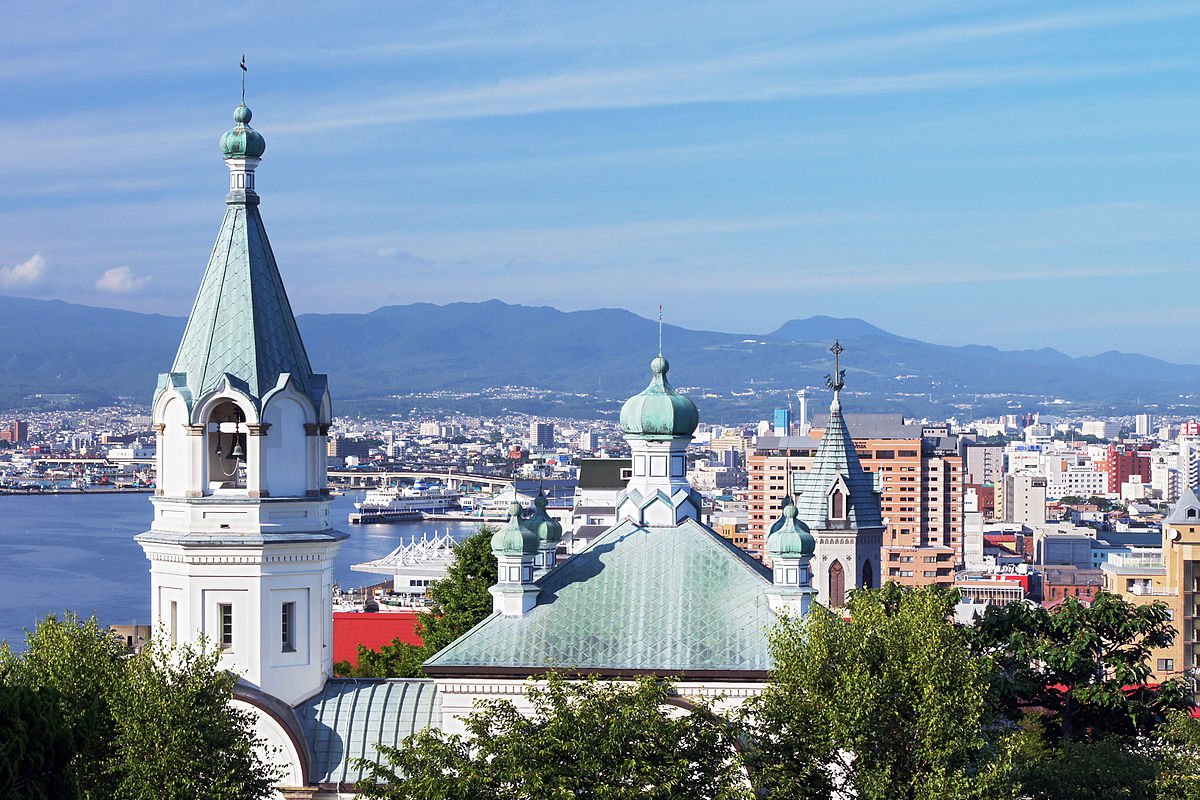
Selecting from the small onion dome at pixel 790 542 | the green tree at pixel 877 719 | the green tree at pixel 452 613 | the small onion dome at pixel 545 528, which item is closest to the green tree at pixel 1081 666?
the small onion dome at pixel 790 542

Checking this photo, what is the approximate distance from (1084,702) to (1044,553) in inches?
3977

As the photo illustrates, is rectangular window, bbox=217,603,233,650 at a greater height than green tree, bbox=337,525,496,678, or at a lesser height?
greater

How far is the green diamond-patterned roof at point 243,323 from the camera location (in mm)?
20939

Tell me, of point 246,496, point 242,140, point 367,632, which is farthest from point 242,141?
point 367,632

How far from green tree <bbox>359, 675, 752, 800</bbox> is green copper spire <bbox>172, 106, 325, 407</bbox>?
17.9ft

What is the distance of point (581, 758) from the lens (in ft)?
55.2

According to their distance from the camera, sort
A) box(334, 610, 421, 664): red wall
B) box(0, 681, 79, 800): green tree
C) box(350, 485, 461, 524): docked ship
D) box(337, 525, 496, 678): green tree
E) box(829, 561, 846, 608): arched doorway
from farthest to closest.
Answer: box(350, 485, 461, 524): docked ship < box(334, 610, 421, 664): red wall < box(337, 525, 496, 678): green tree < box(829, 561, 846, 608): arched doorway < box(0, 681, 79, 800): green tree

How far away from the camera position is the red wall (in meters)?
40.8

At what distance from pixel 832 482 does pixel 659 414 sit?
643 cm

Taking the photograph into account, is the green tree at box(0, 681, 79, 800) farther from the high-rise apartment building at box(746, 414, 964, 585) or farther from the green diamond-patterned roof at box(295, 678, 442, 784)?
the high-rise apartment building at box(746, 414, 964, 585)

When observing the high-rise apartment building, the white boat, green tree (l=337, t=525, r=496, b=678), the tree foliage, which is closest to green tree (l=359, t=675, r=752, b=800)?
the tree foliage

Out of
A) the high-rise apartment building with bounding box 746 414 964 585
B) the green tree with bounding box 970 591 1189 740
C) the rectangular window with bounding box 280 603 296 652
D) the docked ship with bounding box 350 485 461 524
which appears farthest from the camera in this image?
the docked ship with bounding box 350 485 461 524

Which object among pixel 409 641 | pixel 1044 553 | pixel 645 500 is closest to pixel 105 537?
pixel 1044 553

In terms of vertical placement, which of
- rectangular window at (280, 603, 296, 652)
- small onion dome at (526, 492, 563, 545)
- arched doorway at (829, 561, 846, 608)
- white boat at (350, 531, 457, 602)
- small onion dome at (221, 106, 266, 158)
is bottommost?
white boat at (350, 531, 457, 602)
